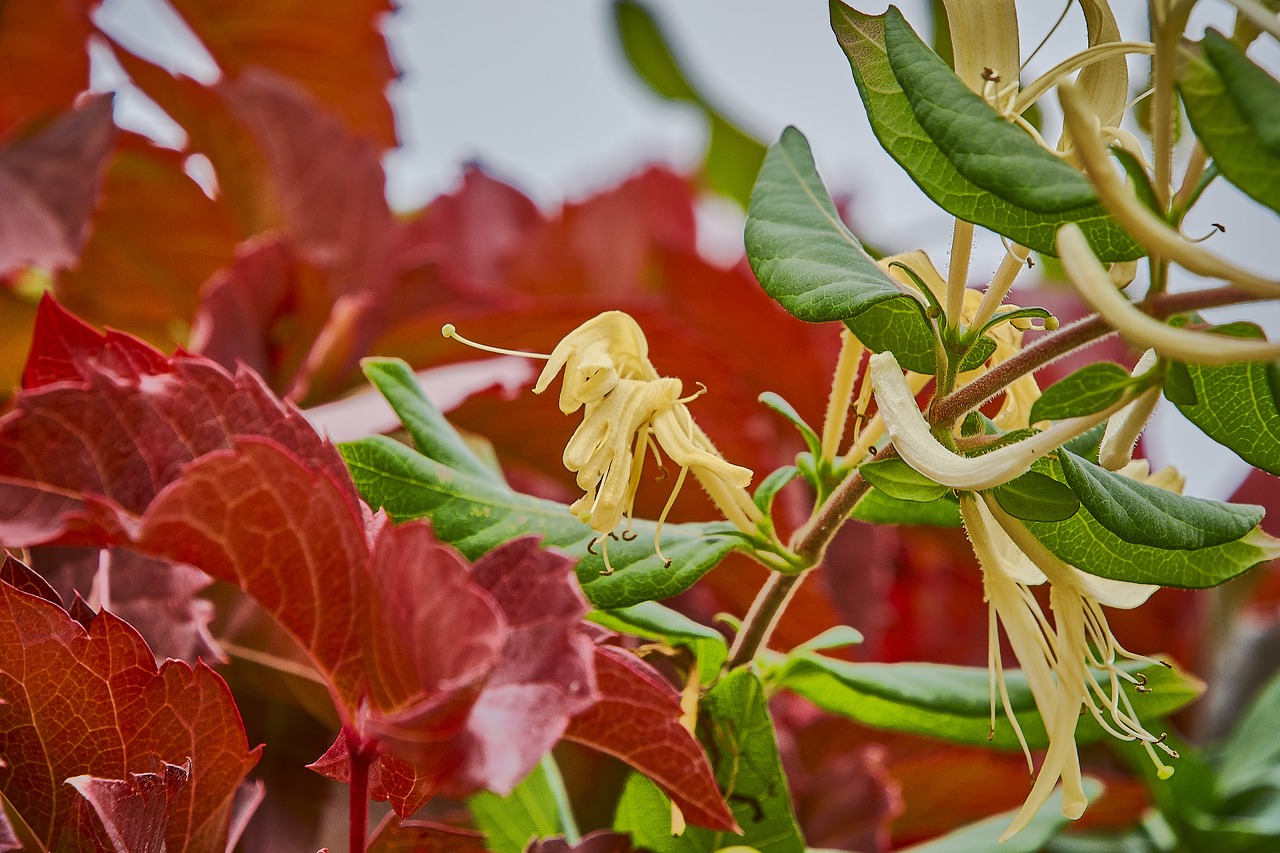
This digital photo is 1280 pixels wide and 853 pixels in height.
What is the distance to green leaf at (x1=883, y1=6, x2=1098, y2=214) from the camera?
0.60 feet

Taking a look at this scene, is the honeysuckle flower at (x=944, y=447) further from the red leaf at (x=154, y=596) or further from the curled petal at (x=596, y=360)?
the red leaf at (x=154, y=596)

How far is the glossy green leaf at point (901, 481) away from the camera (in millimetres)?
214

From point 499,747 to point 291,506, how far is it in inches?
2.5

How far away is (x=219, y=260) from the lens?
53cm

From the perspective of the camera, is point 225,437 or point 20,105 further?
point 20,105

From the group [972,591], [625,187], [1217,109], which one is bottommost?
[972,591]

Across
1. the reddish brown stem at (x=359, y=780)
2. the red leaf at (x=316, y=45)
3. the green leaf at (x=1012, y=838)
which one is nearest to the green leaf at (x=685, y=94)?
the red leaf at (x=316, y=45)

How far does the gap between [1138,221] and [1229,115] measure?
25mm

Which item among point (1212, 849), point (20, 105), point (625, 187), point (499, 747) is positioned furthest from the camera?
point (625, 187)

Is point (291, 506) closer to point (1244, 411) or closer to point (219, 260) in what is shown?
point (1244, 411)

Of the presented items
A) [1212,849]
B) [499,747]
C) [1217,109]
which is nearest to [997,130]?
[1217,109]

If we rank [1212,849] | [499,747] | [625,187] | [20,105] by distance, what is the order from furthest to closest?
[625,187] → [20,105] → [1212,849] → [499,747]

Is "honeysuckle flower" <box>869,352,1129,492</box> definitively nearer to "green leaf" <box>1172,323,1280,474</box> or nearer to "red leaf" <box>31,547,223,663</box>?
"green leaf" <box>1172,323,1280,474</box>

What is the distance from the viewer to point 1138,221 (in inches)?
6.5
